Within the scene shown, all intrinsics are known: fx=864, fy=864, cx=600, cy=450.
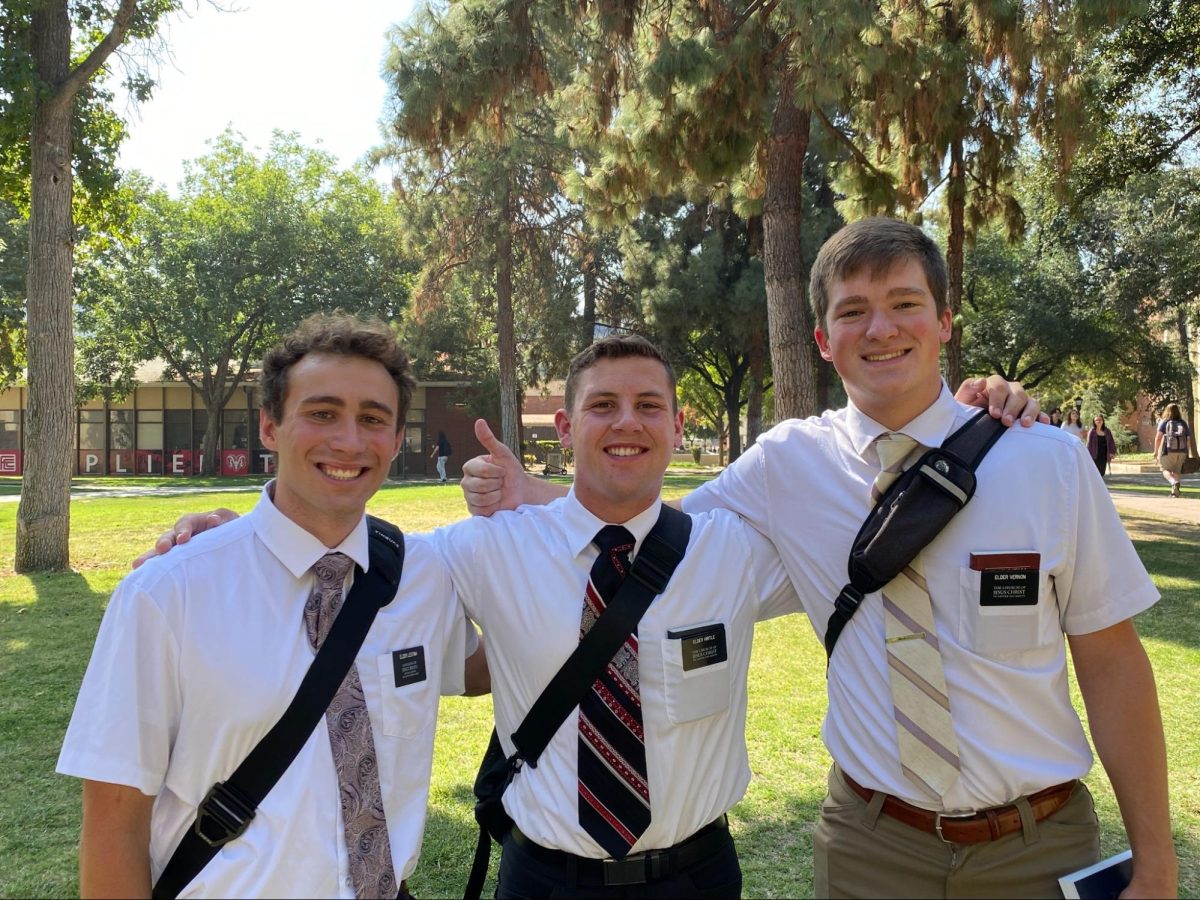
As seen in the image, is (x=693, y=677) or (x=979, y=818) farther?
(x=693, y=677)

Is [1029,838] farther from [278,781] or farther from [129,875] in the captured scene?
[129,875]

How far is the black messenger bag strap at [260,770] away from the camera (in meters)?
1.92

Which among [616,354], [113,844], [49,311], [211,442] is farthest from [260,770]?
[211,442]

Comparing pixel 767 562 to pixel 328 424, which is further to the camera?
pixel 767 562

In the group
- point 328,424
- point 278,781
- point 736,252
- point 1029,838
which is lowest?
point 1029,838

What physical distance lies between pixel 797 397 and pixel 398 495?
16342 millimetres

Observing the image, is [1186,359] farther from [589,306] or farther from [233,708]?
[233,708]

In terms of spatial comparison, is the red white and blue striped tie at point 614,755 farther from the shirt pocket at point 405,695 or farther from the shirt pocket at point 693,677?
the shirt pocket at point 405,695

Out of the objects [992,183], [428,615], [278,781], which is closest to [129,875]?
[278,781]

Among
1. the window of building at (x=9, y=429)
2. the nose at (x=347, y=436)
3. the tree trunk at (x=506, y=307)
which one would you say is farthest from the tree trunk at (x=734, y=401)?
the window of building at (x=9, y=429)

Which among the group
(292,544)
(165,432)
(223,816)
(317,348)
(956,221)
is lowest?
(223,816)

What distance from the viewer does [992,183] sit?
1272 cm

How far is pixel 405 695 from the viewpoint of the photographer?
2.14 metres

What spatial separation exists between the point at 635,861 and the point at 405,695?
2.47 ft
